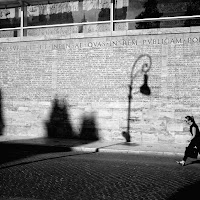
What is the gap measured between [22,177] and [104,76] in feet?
27.4

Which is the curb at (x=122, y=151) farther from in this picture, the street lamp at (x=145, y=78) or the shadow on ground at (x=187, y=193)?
the shadow on ground at (x=187, y=193)

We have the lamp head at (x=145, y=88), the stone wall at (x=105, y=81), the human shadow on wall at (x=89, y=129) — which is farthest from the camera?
the human shadow on wall at (x=89, y=129)

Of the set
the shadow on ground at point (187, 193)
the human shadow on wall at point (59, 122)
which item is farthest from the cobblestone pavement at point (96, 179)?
the human shadow on wall at point (59, 122)

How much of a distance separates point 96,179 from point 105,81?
8114 mm

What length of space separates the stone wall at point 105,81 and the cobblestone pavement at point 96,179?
4502 mm

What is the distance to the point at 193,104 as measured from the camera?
42.7 feet

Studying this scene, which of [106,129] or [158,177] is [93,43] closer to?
[106,129]

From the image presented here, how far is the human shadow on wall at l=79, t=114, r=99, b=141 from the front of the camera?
14.2 m

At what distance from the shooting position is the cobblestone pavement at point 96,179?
5.32 meters

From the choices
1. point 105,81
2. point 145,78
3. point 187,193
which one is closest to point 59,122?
point 105,81

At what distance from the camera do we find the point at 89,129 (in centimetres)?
1428

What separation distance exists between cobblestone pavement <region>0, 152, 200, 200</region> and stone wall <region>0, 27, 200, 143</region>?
14.8 ft

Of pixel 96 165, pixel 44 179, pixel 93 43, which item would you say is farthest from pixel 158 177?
pixel 93 43

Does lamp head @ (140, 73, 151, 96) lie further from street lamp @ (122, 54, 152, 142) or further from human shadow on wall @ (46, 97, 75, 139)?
human shadow on wall @ (46, 97, 75, 139)
